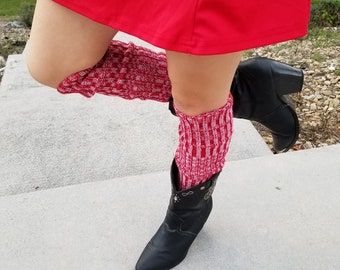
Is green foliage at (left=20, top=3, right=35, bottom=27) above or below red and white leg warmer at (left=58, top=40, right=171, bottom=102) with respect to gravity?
below

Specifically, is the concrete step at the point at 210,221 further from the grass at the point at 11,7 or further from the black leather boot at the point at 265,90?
the grass at the point at 11,7

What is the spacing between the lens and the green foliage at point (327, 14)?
4.52 m

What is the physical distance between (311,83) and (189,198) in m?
1.90

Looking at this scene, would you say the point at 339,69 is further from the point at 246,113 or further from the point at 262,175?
the point at 246,113

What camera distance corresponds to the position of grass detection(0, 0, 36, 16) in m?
8.97

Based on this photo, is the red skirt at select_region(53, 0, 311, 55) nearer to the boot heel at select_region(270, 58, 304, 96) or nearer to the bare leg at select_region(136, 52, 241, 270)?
the bare leg at select_region(136, 52, 241, 270)

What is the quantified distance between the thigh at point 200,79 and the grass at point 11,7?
835cm

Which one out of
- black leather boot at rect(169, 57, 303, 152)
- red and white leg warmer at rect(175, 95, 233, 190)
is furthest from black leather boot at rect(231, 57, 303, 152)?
red and white leg warmer at rect(175, 95, 233, 190)

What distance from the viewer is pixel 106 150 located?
1.97 metres

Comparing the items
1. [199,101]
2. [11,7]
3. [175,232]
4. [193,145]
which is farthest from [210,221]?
[11,7]

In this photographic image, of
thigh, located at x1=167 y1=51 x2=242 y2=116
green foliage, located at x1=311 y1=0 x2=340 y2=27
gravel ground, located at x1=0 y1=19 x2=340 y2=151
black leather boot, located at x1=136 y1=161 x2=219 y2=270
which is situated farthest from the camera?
green foliage, located at x1=311 y1=0 x2=340 y2=27

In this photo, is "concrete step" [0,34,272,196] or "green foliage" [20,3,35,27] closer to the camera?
"concrete step" [0,34,272,196]

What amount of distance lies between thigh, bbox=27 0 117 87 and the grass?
8.22m

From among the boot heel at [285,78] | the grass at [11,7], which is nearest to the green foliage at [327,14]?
the boot heel at [285,78]
